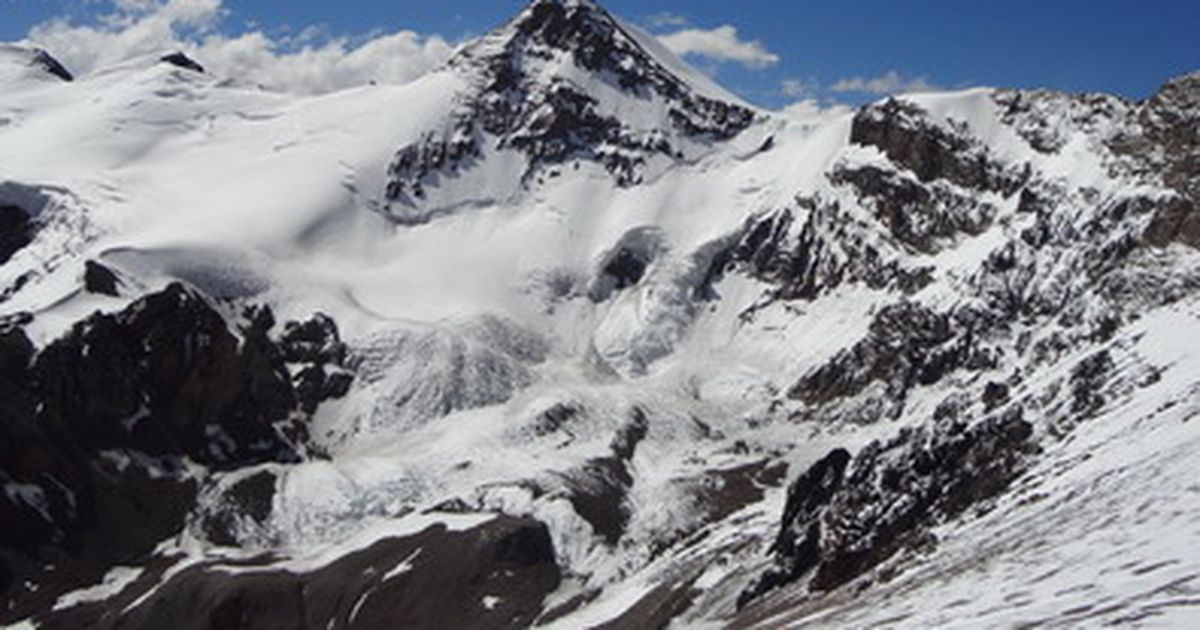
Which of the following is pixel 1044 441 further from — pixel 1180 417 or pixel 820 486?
pixel 820 486

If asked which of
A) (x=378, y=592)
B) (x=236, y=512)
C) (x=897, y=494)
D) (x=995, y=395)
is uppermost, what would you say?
(x=236, y=512)

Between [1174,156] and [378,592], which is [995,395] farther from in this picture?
[1174,156]

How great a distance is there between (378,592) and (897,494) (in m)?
90.0

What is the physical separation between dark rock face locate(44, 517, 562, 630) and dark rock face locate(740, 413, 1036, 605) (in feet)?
200

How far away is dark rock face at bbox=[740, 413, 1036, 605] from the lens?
77.2 m

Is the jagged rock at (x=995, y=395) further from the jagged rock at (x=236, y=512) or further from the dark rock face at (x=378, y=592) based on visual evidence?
the jagged rock at (x=236, y=512)

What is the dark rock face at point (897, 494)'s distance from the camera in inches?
3041

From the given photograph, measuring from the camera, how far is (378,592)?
163750 mm

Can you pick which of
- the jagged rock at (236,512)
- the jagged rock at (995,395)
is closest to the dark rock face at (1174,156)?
the jagged rock at (995,395)

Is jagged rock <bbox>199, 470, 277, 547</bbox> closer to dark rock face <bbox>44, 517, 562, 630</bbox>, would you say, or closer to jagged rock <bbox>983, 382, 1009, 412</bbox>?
dark rock face <bbox>44, 517, 562, 630</bbox>

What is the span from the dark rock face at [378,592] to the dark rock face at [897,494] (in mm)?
60931

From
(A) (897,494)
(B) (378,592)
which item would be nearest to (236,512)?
(B) (378,592)

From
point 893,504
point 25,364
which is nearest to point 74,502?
point 25,364

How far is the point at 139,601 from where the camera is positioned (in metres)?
167
